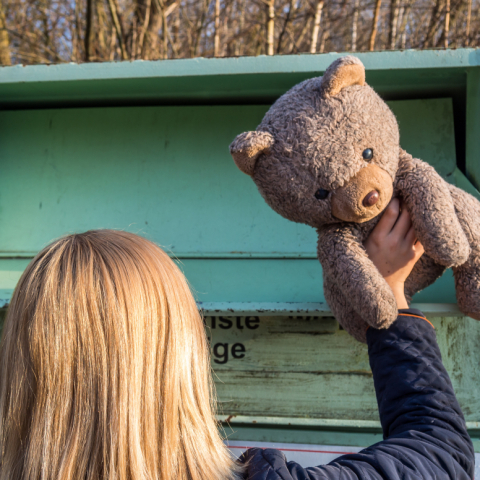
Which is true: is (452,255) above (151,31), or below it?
below

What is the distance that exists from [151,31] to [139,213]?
3.95 meters

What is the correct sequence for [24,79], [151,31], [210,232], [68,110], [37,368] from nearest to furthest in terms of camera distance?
[37,368], [24,79], [210,232], [68,110], [151,31]

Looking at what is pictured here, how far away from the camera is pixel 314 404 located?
5.15 ft

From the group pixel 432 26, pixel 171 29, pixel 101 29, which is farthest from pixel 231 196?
pixel 171 29

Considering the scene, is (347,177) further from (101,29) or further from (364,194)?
(101,29)

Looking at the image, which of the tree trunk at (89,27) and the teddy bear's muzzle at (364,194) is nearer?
the teddy bear's muzzle at (364,194)

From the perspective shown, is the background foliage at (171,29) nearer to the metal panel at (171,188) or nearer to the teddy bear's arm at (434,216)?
the metal panel at (171,188)

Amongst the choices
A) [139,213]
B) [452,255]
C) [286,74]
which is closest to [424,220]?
[452,255]

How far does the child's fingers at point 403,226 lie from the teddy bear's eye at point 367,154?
19 centimetres

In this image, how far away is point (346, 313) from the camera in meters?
1.19

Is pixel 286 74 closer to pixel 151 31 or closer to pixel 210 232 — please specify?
pixel 210 232

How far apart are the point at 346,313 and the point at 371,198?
1.12 ft

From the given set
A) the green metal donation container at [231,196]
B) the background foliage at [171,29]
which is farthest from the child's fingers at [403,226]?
the background foliage at [171,29]

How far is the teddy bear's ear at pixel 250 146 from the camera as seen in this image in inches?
40.6
